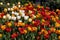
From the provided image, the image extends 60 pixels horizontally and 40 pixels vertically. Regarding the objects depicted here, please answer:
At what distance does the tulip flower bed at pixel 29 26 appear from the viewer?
4160mm

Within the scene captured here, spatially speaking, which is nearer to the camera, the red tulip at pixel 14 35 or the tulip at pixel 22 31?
the red tulip at pixel 14 35

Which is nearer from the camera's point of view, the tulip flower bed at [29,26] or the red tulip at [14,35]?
the red tulip at [14,35]

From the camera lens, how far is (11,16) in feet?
15.8

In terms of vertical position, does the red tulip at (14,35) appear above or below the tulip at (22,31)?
below

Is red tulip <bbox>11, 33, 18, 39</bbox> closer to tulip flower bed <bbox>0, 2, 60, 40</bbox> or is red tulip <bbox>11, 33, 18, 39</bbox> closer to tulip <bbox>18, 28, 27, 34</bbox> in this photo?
tulip flower bed <bbox>0, 2, 60, 40</bbox>

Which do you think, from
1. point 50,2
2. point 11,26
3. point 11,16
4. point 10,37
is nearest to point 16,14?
point 11,16

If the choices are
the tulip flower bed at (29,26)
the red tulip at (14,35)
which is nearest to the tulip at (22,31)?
the tulip flower bed at (29,26)

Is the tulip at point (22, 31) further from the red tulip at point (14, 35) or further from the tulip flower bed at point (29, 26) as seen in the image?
the red tulip at point (14, 35)

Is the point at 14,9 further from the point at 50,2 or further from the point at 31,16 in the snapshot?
the point at 50,2

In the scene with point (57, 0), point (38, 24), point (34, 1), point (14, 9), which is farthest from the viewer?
point (34, 1)

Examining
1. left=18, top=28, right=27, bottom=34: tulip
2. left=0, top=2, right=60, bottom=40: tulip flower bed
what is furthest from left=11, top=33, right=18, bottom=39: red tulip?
left=18, top=28, right=27, bottom=34: tulip

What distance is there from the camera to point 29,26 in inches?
172

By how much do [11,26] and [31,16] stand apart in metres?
0.69

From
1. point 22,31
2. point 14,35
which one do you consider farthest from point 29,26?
point 14,35
